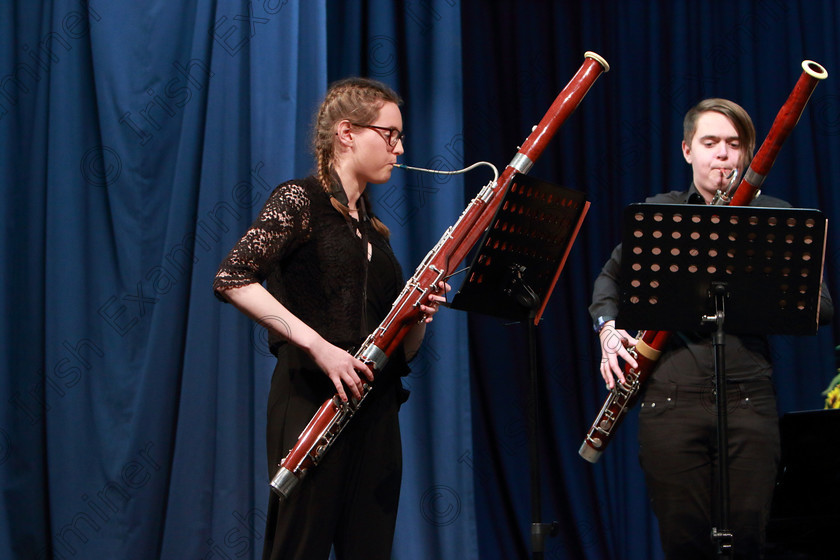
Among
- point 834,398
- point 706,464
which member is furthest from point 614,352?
point 834,398

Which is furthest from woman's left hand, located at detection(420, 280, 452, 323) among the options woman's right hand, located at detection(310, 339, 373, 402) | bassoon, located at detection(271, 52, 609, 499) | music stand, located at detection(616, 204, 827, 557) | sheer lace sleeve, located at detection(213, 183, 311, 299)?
music stand, located at detection(616, 204, 827, 557)

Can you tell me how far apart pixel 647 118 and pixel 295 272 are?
241 centimetres

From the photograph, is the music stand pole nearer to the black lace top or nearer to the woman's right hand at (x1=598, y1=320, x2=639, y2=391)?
the woman's right hand at (x1=598, y1=320, x2=639, y2=391)

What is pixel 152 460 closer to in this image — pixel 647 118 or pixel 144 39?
pixel 144 39

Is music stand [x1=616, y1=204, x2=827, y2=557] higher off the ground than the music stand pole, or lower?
higher

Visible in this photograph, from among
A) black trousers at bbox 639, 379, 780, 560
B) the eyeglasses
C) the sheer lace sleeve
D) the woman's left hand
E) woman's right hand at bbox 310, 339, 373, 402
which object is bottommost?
black trousers at bbox 639, 379, 780, 560

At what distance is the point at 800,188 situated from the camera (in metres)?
3.80

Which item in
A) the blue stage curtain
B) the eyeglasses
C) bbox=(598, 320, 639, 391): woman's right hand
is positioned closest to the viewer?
the eyeglasses

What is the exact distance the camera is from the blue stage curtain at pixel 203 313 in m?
3.07

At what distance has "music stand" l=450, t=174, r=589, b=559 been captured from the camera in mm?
1973

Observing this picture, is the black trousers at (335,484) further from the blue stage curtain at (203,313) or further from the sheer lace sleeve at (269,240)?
the blue stage curtain at (203,313)

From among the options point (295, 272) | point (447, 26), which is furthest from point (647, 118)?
point (295, 272)

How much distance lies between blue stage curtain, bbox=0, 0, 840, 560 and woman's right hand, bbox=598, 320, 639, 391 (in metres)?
1.03

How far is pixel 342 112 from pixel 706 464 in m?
1.37
